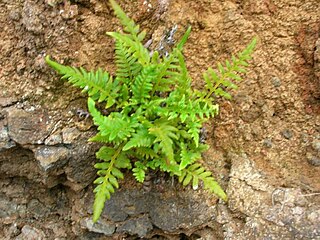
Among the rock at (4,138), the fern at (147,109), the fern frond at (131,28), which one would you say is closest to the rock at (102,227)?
the fern at (147,109)

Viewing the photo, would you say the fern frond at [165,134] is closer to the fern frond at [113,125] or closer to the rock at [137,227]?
the fern frond at [113,125]

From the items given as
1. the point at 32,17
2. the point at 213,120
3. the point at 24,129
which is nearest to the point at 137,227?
the point at 213,120

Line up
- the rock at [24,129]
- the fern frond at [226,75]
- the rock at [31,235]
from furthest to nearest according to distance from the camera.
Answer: the rock at [31,235] → the rock at [24,129] → the fern frond at [226,75]

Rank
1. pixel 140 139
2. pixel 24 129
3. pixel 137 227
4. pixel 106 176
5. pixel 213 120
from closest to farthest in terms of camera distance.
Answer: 1. pixel 140 139
2. pixel 106 176
3. pixel 24 129
4. pixel 137 227
5. pixel 213 120

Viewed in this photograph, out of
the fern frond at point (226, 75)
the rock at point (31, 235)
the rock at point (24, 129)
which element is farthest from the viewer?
the rock at point (31, 235)

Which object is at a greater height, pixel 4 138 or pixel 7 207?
pixel 4 138

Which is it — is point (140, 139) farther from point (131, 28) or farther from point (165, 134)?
point (131, 28)
